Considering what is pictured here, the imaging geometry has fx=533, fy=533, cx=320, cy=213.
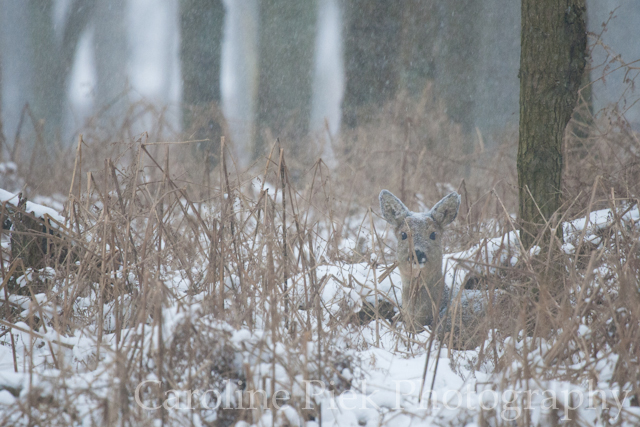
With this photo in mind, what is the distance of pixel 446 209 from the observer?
3.20 meters

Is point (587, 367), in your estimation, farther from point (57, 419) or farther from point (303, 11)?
point (303, 11)

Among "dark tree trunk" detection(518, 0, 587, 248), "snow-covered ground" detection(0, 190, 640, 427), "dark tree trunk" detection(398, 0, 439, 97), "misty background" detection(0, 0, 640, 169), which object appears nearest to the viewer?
"snow-covered ground" detection(0, 190, 640, 427)

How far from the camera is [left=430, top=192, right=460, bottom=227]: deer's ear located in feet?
10.3

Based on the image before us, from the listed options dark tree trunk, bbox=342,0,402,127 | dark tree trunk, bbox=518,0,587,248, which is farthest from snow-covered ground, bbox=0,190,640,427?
dark tree trunk, bbox=342,0,402,127

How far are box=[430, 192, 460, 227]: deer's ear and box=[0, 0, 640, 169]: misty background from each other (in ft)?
11.1

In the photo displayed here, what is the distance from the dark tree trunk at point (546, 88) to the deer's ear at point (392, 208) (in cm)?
67

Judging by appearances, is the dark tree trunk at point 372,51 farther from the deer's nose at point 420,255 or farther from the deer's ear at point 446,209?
the deer's nose at point 420,255

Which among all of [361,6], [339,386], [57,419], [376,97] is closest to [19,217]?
[57,419]

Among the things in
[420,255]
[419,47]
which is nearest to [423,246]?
[420,255]

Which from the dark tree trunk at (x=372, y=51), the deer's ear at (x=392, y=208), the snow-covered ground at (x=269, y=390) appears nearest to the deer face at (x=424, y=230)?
the deer's ear at (x=392, y=208)

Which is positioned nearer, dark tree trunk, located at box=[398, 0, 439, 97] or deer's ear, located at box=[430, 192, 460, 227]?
deer's ear, located at box=[430, 192, 460, 227]

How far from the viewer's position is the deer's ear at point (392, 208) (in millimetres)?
3219

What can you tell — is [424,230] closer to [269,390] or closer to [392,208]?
[392,208]

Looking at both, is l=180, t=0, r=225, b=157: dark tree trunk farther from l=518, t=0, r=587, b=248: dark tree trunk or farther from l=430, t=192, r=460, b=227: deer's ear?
l=518, t=0, r=587, b=248: dark tree trunk
